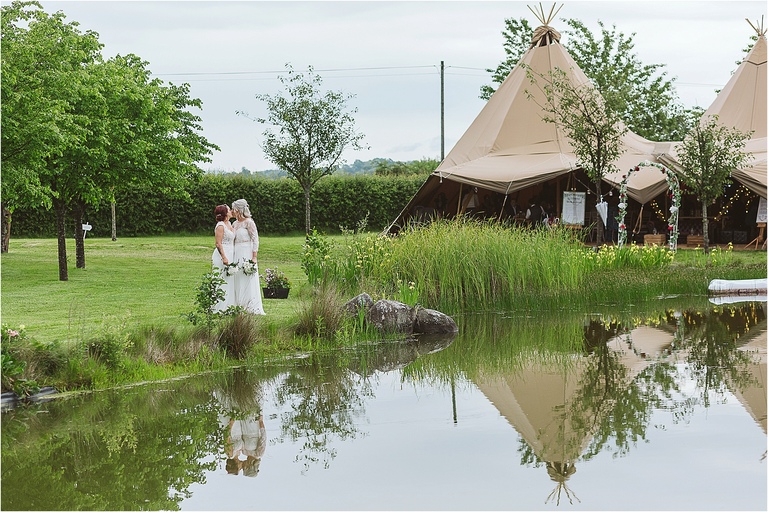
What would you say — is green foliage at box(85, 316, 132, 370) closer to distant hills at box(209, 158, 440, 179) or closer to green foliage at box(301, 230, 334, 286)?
green foliage at box(301, 230, 334, 286)

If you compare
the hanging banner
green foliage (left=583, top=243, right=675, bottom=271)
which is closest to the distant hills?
the hanging banner

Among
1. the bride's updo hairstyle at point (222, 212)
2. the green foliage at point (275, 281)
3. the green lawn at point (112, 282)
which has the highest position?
the bride's updo hairstyle at point (222, 212)

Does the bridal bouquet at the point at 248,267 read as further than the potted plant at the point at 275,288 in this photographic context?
No

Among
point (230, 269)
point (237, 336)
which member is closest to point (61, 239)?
point (230, 269)

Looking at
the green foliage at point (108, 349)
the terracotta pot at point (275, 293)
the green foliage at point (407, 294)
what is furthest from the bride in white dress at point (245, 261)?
the green foliage at point (108, 349)

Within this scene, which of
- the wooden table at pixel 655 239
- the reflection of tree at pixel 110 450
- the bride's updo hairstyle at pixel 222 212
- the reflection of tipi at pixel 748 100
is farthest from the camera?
the reflection of tipi at pixel 748 100

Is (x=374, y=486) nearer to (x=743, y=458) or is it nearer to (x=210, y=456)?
(x=210, y=456)

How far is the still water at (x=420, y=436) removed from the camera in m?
5.86

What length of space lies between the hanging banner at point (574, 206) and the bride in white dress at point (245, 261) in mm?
13755

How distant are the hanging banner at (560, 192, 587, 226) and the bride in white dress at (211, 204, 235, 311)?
13878 mm

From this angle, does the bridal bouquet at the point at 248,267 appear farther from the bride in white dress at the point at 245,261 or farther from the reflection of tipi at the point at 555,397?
the reflection of tipi at the point at 555,397

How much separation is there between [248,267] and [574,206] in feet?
46.7

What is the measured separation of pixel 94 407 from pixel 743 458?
16.5ft

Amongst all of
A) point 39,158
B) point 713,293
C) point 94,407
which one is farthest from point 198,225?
point 94,407
